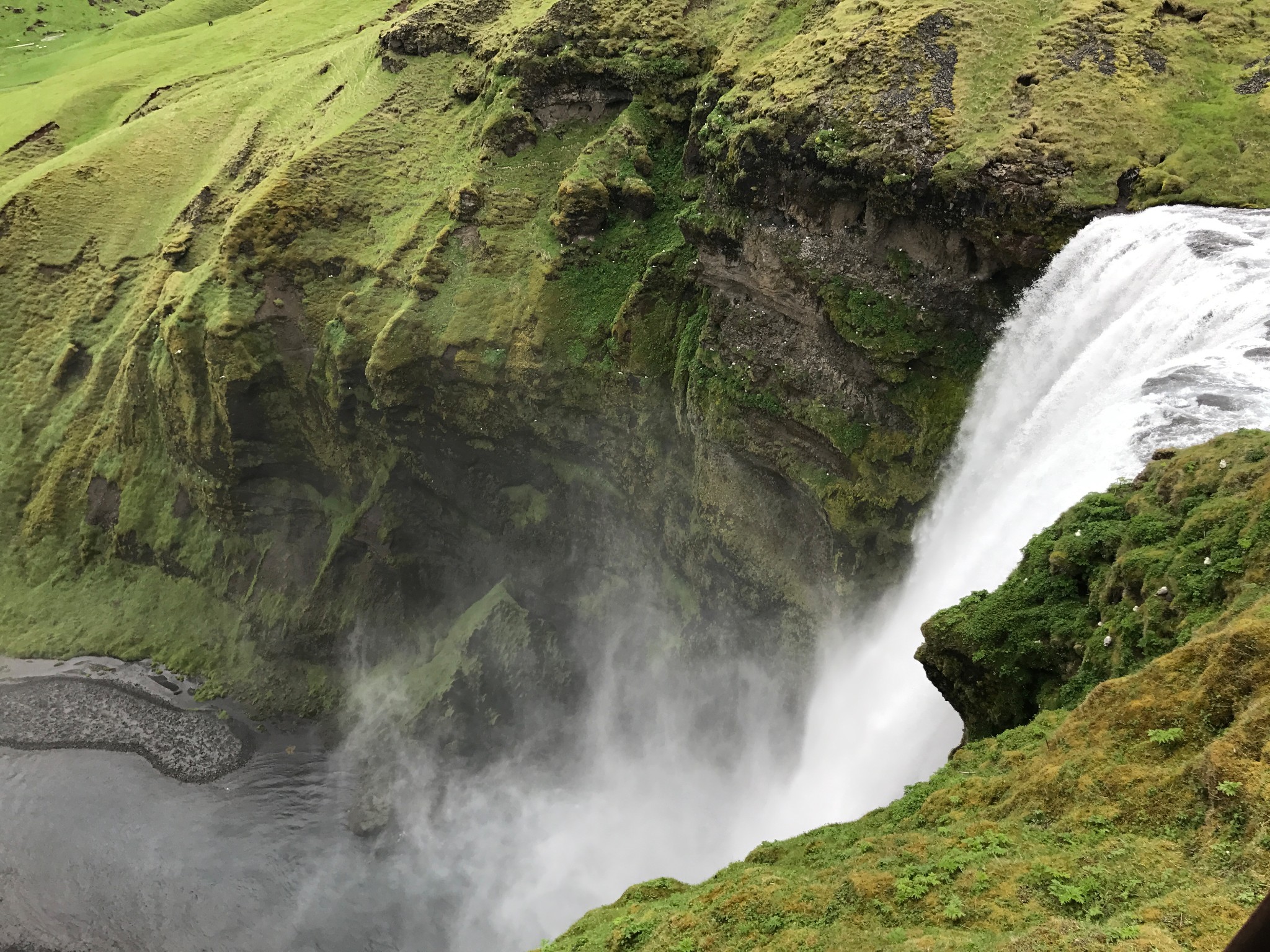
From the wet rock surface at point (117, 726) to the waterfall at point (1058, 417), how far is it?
2676 centimetres

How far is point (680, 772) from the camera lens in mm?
34688

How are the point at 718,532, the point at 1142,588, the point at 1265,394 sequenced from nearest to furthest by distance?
the point at 1142,588, the point at 1265,394, the point at 718,532

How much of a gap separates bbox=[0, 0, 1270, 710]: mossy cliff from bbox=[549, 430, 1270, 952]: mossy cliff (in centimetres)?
1077

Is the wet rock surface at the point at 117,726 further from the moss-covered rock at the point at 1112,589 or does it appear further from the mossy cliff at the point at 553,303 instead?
the moss-covered rock at the point at 1112,589

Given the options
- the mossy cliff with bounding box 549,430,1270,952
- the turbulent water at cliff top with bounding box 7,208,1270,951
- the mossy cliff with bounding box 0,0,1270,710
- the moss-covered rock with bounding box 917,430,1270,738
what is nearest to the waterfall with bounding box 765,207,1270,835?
the turbulent water at cliff top with bounding box 7,208,1270,951

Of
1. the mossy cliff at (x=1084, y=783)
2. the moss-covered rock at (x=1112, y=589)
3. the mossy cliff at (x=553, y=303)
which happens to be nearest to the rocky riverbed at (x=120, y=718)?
the mossy cliff at (x=553, y=303)

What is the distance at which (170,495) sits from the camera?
47.0 m

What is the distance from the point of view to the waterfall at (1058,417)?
1675 centimetres

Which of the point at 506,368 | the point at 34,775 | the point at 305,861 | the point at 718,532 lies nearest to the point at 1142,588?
the point at 718,532

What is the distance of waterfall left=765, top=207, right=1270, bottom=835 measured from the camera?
1675cm

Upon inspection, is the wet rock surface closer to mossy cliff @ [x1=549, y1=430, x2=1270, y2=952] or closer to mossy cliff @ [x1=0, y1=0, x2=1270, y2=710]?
mossy cliff @ [x1=0, y1=0, x2=1270, y2=710]

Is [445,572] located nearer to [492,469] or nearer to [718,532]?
[492,469]

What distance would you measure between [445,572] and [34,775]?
19.6 m

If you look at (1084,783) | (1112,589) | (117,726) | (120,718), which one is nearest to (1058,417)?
(1112,589)
